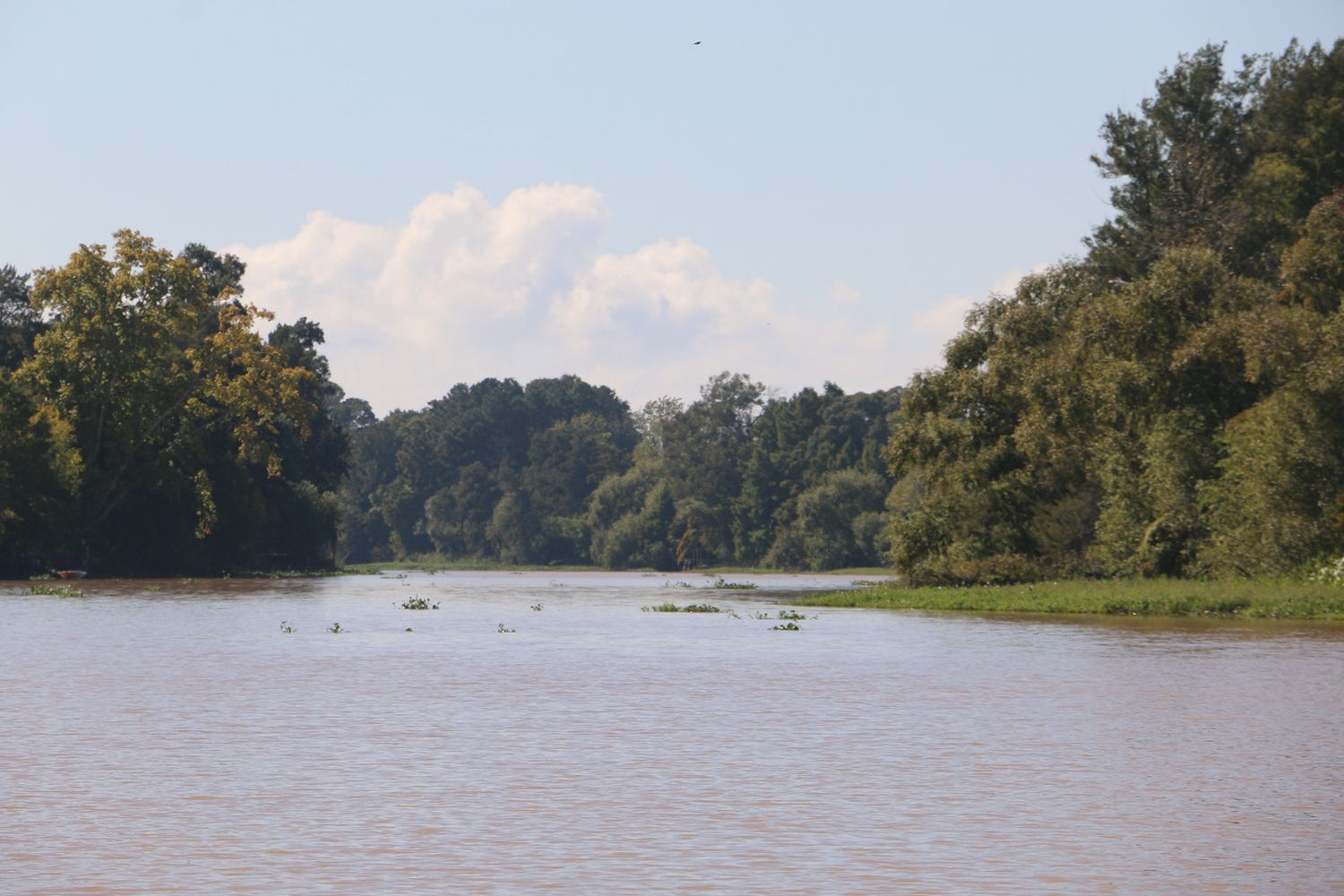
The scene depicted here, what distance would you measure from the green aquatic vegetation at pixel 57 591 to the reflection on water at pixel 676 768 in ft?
107

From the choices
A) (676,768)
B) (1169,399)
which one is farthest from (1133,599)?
(676,768)

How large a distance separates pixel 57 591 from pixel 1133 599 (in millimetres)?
46847

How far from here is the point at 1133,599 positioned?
173ft

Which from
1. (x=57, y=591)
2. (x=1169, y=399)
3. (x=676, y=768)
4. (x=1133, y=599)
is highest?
(x=1169, y=399)

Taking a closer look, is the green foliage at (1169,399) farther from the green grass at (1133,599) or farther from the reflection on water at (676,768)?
the reflection on water at (676,768)

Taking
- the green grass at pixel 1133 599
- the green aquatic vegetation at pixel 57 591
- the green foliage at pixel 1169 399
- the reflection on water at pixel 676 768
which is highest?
the green foliage at pixel 1169 399

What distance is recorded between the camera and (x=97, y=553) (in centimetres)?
10281

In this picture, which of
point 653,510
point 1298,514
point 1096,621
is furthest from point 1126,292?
point 653,510

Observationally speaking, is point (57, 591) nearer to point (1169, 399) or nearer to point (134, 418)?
point (134, 418)

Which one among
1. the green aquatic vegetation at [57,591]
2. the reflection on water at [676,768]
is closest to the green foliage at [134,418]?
the green aquatic vegetation at [57,591]

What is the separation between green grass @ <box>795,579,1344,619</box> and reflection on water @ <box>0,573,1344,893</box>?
775 centimetres

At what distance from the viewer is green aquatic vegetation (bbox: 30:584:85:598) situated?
71.1 m

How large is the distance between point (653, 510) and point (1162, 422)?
138 metres

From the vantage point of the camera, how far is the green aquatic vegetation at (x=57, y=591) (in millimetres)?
71062
